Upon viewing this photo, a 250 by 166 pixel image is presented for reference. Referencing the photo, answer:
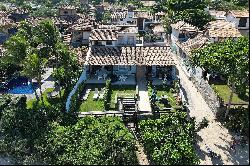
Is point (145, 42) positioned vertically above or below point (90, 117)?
above

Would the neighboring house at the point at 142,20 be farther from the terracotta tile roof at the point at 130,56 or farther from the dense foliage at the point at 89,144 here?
the dense foliage at the point at 89,144

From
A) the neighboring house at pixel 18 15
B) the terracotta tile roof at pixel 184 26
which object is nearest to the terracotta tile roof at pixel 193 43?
the terracotta tile roof at pixel 184 26

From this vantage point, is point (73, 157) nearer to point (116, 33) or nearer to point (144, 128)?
point (144, 128)

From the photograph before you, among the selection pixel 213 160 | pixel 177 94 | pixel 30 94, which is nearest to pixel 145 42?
pixel 177 94

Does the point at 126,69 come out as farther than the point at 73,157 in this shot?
Yes

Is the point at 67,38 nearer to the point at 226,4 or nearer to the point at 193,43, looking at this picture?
the point at 193,43

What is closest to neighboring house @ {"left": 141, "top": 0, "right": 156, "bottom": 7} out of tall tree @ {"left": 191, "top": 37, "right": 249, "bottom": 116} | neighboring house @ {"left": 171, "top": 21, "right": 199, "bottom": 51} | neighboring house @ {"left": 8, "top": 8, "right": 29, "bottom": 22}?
neighboring house @ {"left": 8, "top": 8, "right": 29, "bottom": 22}

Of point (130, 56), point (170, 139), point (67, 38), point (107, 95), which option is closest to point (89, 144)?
point (170, 139)
